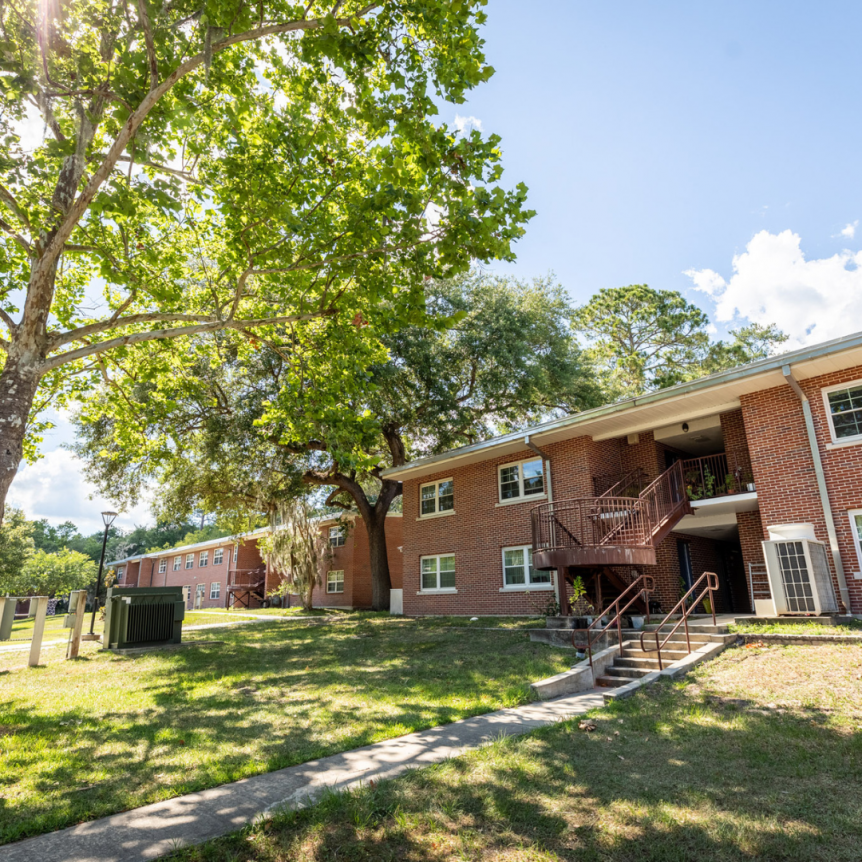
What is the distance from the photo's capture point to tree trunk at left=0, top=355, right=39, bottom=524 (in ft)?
21.3

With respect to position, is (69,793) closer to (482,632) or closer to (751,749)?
(751,749)

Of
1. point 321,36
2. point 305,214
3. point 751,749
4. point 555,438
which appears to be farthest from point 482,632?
point 321,36

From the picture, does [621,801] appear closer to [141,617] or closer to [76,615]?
[76,615]

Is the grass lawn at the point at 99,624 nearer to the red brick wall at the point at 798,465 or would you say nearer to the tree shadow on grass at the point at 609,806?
the tree shadow on grass at the point at 609,806

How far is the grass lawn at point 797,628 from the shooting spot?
30.8ft

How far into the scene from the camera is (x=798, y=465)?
1226 centimetres

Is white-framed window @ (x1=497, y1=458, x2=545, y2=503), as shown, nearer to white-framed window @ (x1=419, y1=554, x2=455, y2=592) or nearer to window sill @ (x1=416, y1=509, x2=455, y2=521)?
window sill @ (x1=416, y1=509, x2=455, y2=521)

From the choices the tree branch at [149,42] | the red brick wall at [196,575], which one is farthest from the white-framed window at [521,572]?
the red brick wall at [196,575]

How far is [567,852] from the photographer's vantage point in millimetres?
3270

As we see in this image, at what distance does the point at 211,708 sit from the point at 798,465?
476 inches

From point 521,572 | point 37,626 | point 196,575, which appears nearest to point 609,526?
point 521,572

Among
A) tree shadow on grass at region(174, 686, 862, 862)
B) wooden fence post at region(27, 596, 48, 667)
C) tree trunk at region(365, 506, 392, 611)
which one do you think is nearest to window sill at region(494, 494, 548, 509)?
tree trunk at region(365, 506, 392, 611)

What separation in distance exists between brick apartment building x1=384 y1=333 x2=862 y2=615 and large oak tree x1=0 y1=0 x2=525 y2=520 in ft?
23.6

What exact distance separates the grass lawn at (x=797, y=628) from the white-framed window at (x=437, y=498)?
35.1ft
